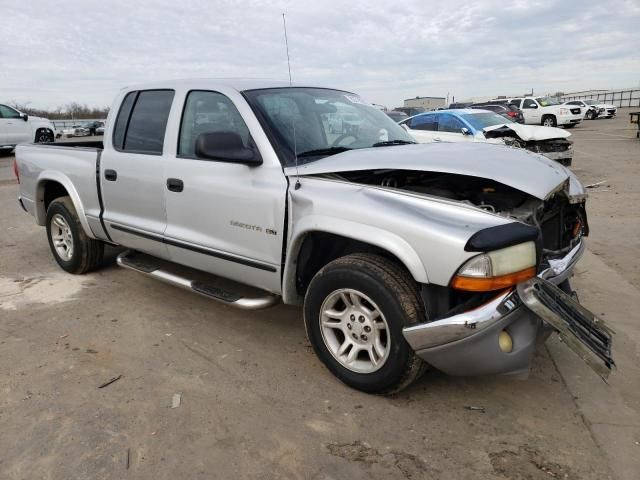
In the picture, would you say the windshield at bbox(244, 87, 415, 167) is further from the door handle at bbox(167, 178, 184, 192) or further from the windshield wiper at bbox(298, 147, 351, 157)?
the door handle at bbox(167, 178, 184, 192)

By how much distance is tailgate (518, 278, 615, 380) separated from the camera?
247cm

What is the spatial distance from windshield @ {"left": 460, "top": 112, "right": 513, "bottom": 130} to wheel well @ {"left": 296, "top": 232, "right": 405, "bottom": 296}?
883cm

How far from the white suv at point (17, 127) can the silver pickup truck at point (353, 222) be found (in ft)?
52.2

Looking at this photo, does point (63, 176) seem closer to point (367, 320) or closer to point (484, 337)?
point (367, 320)

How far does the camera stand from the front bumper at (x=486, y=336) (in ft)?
8.27

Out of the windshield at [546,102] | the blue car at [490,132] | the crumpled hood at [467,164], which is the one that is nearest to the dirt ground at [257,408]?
the crumpled hood at [467,164]

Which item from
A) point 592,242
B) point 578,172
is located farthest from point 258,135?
point 578,172

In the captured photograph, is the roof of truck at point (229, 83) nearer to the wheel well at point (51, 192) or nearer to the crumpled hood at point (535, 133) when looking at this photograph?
the wheel well at point (51, 192)

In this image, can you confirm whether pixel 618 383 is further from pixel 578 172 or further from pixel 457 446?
pixel 578 172

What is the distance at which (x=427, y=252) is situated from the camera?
102 inches

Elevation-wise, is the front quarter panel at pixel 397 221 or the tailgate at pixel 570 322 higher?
the front quarter panel at pixel 397 221

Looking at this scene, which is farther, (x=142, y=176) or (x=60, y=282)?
(x=60, y=282)

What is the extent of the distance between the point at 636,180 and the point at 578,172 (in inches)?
69.9

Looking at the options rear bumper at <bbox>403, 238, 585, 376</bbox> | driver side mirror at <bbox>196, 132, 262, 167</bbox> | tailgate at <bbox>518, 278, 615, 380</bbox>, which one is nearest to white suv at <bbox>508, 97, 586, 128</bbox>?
driver side mirror at <bbox>196, 132, 262, 167</bbox>
